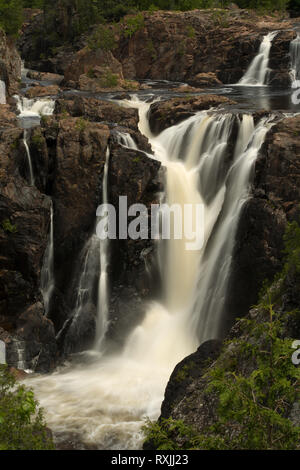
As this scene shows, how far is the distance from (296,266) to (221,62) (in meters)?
31.6

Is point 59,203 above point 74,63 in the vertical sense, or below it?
below

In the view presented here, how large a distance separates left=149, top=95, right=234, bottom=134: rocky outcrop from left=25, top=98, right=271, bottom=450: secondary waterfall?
51.7 inches

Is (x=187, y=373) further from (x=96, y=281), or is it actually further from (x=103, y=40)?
(x=103, y=40)

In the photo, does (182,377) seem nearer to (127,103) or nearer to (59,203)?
(59,203)

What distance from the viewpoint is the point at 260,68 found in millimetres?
35969

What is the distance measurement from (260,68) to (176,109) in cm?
1440

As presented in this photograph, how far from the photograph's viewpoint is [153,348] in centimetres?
1767

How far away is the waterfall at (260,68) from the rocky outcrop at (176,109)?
1090 cm

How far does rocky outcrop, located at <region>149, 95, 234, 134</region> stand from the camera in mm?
24703

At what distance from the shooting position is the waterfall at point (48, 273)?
18.6 metres

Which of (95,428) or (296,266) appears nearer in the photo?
(296,266)

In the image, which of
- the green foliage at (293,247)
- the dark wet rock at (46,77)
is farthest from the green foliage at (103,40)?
the green foliage at (293,247)
